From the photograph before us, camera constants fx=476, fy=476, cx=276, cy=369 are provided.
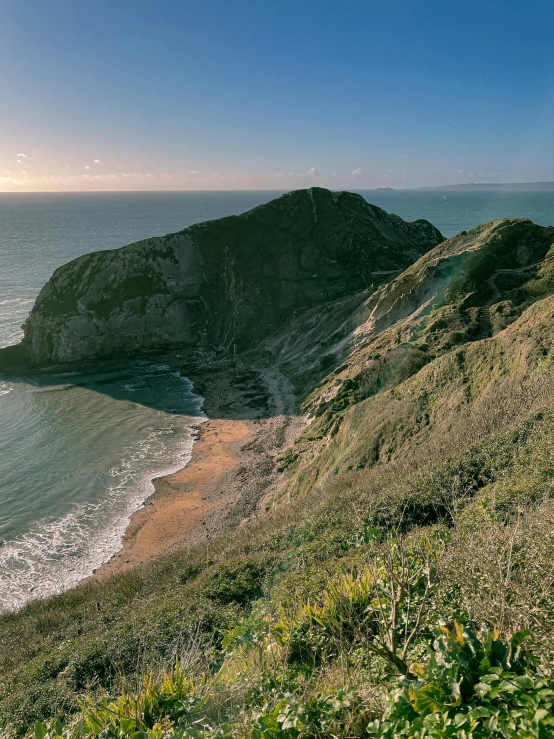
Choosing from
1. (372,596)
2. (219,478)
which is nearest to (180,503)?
(219,478)

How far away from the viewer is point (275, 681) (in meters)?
5.06

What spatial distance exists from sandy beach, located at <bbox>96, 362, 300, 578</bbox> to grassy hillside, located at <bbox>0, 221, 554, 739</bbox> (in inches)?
112

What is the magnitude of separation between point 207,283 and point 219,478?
3092 cm

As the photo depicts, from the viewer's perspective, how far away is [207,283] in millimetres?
54062

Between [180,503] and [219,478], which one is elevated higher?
[219,478]

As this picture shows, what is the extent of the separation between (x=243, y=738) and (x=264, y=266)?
53161mm

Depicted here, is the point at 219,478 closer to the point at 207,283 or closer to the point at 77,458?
the point at 77,458

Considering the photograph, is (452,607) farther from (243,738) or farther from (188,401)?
(188,401)

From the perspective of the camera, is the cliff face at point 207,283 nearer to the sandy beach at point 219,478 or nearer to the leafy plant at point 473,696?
the sandy beach at point 219,478

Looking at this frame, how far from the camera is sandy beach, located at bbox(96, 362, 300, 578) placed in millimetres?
22750

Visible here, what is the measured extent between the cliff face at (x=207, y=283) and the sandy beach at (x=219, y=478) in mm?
12355

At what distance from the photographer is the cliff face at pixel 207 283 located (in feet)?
162

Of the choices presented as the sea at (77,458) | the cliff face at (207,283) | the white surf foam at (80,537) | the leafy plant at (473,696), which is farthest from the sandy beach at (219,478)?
the leafy plant at (473,696)

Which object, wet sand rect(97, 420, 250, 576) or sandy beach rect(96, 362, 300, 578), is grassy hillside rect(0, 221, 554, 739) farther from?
wet sand rect(97, 420, 250, 576)
